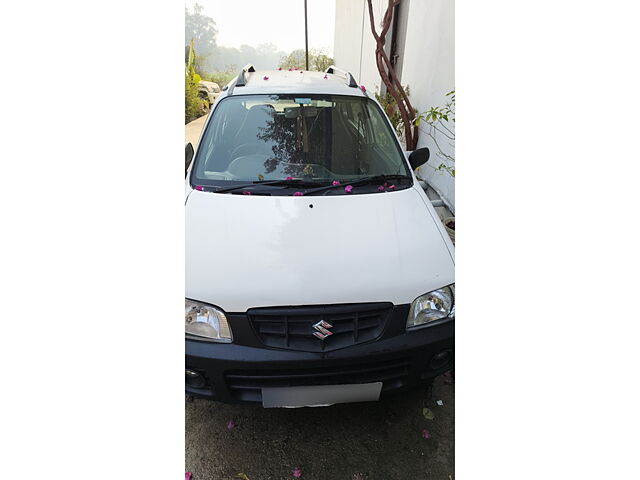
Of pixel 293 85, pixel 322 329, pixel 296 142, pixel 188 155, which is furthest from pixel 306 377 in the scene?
pixel 293 85

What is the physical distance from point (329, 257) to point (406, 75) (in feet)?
16.3

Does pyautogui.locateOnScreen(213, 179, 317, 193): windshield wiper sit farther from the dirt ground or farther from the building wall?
the building wall

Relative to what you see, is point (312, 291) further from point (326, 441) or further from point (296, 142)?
point (296, 142)

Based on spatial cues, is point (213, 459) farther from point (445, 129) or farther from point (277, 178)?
point (445, 129)

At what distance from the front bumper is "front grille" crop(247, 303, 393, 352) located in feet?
0.10

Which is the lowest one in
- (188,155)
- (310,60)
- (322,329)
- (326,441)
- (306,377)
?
(326,441)

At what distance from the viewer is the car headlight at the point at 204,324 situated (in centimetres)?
169

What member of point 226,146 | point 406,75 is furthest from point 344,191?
point 406,75

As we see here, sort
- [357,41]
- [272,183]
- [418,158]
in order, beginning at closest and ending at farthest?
1. [272,183]
2. [418,158]
3. [357,41]

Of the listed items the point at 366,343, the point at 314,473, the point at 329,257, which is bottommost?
the point at 314,473

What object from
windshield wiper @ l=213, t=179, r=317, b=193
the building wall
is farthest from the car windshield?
the building wall

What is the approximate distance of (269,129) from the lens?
266 cm

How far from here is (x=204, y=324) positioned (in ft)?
5.57

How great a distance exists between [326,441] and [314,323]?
0.75 m
